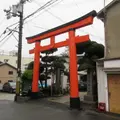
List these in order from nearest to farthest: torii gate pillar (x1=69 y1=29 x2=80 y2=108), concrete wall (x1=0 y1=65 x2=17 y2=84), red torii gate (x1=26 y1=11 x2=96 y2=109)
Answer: red torii gate (x1=26 y1=11 x2=96 y2=109)
torii gate pillar (x1=69 y1=29 x2=80 y2=108)
concrete wall (x1=0 y1=65 x2=17 y2=84)

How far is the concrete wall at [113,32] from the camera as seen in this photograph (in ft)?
57.3

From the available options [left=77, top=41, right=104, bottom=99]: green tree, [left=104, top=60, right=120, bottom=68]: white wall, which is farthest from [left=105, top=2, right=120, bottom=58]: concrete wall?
[left=77, top=41, right=104, bottom=99]: green tree

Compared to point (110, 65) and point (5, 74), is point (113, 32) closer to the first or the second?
point (110, 65)

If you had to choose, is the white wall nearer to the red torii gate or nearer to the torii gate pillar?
the red torii gate

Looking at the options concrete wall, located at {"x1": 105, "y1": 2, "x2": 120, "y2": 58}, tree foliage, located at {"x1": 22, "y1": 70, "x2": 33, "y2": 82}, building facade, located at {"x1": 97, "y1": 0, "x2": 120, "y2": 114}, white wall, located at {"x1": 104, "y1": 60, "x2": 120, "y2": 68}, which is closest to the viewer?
white wall, located at {"x1": 104, "y1": 60, "x2": 120, "y2": 68}

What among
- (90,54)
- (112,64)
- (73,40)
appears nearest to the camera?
(112,64)

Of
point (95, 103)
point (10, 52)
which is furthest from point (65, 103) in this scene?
point (10, 52)

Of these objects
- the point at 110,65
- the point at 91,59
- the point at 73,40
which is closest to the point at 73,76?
the point at 91,59

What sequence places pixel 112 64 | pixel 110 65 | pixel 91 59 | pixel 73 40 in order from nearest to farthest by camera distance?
1. pixel 112 64
2. pixel 110 65
3. pixel 73 40
4. pixel 91 59

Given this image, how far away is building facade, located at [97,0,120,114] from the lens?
671 inches

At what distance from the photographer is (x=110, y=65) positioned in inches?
675

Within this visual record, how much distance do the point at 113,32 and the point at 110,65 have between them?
85.3 inches

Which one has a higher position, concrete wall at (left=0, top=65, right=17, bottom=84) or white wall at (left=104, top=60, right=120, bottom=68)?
concrete wall at (left=0, top=65, right=17, bottom=84)

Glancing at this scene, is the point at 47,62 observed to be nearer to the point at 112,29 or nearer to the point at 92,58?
the point at 92,58
